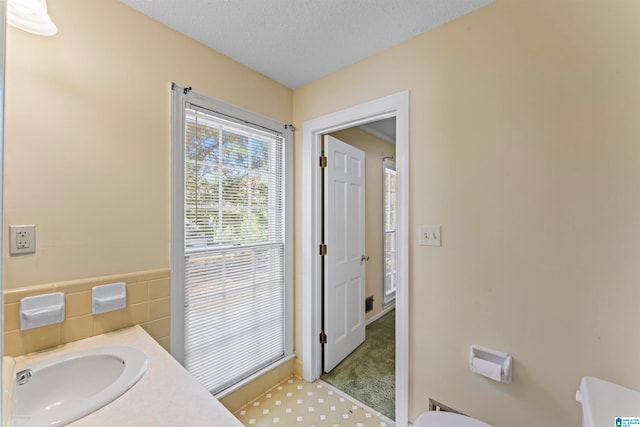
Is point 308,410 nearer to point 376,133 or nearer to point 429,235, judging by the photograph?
point 429,235

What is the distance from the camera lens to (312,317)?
212cm

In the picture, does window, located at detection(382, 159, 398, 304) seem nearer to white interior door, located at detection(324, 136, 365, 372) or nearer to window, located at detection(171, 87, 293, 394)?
white interior door, located at detection(324, 136, 365, 372)

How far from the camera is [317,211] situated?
7.02 feet

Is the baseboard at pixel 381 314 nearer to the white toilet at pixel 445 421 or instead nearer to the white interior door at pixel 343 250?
the white interior door at pixel 343 250

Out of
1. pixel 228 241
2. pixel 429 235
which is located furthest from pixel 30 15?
pixel 429 235

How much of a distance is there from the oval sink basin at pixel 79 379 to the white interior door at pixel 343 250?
1425 mm

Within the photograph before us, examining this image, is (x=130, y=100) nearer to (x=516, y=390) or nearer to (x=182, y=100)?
(x=182, y=100)

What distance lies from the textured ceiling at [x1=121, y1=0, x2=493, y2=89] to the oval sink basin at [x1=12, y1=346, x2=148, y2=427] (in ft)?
5.40

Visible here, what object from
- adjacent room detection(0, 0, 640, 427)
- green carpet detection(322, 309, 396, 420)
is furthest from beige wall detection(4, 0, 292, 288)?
green carpet detection(322, 309, 396, 420)

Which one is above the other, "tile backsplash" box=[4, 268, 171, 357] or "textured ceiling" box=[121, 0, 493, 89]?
"textured ceiling" box=[121, 0, 493, 89]

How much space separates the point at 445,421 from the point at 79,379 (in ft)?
4.97

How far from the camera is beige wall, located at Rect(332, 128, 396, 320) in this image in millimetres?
3062

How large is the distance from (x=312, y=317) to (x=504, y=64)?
2.01 m

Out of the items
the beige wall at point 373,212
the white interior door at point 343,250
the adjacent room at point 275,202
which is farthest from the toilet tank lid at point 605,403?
Result: the beige wall at point 373,212
